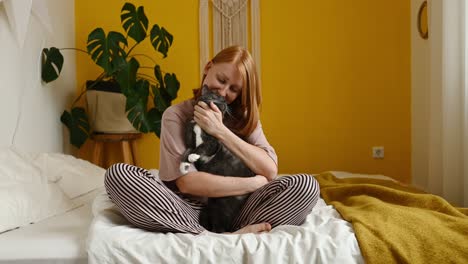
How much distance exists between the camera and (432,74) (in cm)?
223

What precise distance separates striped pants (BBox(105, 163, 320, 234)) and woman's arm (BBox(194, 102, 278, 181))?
0.08 metres

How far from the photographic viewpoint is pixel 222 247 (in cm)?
114

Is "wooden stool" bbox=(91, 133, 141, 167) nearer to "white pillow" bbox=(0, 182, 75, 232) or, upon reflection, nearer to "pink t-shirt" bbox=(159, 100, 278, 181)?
"white pillow" bbox=(0, 182, 75, 232)

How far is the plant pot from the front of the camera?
288 cm

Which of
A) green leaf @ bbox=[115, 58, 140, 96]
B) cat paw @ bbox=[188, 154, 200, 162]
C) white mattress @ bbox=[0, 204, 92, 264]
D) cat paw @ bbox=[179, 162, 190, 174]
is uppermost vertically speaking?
green leaf @ bbox=[115, 58, 140, 96]

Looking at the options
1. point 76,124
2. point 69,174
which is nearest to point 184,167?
point 69,174

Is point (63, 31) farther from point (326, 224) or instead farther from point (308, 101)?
point (326, 224)

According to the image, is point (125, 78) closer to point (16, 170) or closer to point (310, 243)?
point (16, 170)

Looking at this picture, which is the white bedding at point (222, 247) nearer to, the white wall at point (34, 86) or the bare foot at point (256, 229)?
the bare foot at point (256, 229)

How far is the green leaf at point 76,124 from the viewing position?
2.85m

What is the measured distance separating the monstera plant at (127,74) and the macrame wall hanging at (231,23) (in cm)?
36

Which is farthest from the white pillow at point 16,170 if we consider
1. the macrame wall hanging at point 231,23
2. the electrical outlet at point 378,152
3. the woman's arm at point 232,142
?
the electrical outlet at point 378,152

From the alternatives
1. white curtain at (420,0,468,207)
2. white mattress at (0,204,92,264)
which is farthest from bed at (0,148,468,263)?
white curtain at (420,0,468,207)

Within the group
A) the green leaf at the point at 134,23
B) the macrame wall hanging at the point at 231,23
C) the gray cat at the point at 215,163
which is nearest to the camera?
the gray cat at the point at 215,163
